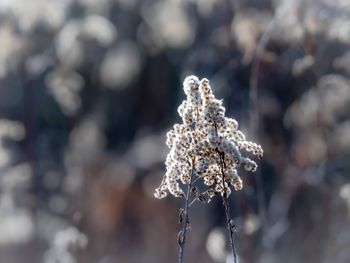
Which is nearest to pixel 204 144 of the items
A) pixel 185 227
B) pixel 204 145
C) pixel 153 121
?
pixel 204 145

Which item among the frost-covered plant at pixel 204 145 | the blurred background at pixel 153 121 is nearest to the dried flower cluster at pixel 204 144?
the frost-covered plant at pixel 204 145

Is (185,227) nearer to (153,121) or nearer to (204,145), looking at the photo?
(204,145)

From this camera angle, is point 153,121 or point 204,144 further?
point 153,121

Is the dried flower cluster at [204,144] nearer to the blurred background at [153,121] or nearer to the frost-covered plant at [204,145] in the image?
the frost-covered plant at [204,145]

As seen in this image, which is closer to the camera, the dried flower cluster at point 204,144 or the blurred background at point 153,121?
the dried flower cluster at point 204,144

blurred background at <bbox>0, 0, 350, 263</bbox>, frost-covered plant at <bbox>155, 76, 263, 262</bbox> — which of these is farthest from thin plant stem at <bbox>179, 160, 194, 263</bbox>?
blurred background at <bbox>0, 0, 350, 263</bbox>

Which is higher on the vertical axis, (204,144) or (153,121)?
(153,121)

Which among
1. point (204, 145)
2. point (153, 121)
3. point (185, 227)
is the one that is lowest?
point (185, 227)

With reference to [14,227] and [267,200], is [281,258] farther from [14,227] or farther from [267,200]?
[14,227]
